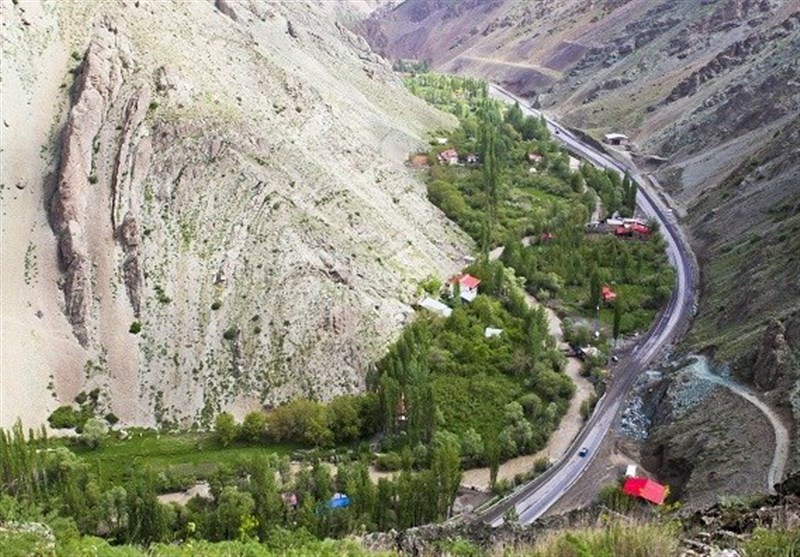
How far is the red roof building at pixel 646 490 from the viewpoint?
47.2m

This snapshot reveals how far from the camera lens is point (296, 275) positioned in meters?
68.2

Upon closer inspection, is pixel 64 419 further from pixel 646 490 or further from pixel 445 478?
pixel 646 490

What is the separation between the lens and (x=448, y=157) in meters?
114

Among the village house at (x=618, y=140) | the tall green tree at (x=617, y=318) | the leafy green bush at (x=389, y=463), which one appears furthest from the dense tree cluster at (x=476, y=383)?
the village house at (x=618, y=140)

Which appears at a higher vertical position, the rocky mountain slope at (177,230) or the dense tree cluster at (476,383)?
the rocky mountain slope at (177,230)

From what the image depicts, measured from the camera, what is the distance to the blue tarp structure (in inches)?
1896

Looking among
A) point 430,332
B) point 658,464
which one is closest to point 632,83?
point 430,332

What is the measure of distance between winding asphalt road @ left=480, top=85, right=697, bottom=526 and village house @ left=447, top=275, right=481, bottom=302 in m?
15.7

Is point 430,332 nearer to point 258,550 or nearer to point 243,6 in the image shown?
point 258,550

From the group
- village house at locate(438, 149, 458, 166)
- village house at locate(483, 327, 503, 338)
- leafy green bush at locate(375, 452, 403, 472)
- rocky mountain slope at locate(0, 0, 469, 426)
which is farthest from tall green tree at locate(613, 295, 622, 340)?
village house at locate(438, 149, 458, 166)

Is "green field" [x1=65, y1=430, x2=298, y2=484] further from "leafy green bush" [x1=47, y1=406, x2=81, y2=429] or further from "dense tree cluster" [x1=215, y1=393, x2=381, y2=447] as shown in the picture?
"leafy green bush" [x1=47, y1=406, x2=81, y2=429]

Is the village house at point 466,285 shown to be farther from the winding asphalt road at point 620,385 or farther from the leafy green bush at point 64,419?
the leafy green bush at point 64,419

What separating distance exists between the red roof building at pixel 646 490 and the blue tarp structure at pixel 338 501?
1705cm

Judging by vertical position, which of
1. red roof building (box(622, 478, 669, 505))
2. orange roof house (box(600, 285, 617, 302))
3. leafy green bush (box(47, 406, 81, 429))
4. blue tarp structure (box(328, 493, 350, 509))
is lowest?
red roof building (box(622, 478, 669, 505))
